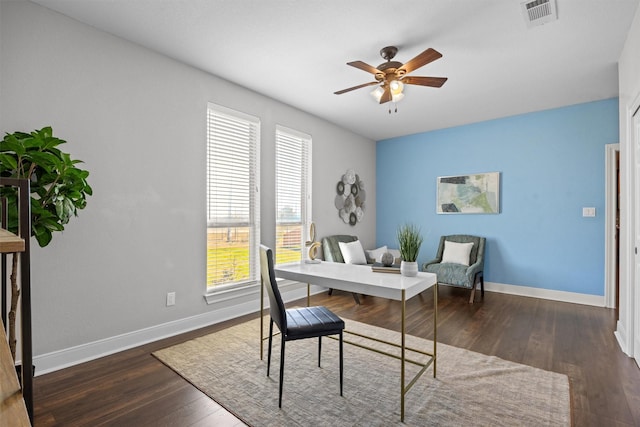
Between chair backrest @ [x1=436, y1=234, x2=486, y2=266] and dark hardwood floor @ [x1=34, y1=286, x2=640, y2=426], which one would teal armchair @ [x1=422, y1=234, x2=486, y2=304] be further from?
dark hardwood floor @ [x1=34, y1=286, x2=640, y2=426]

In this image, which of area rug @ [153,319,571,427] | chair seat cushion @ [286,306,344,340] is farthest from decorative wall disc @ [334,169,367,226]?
chair seat cushion @ [286,306,344,340]

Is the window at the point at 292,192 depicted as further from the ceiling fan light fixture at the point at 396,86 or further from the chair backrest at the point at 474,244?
the chair backrest at the point at 474,244

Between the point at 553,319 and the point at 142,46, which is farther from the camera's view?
the point at 553,319

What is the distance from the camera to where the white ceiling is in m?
2.37

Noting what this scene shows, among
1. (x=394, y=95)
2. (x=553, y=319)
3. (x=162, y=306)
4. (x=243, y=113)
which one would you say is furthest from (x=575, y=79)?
(x=162, y=306)

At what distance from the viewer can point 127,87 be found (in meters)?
2.80

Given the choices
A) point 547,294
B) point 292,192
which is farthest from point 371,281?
point 547,294

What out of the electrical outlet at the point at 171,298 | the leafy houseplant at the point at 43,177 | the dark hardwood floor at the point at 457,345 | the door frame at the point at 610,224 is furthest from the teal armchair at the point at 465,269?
the leafy houseplant at the point at 43,177

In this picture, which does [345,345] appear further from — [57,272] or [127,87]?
[127,87]

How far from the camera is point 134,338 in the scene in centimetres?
283

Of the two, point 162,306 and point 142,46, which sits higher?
point 142,46

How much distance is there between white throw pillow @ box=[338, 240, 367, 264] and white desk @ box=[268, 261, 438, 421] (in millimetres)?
2088

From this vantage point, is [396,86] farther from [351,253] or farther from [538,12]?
[351,253]

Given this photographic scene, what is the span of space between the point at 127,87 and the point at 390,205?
454 cm
